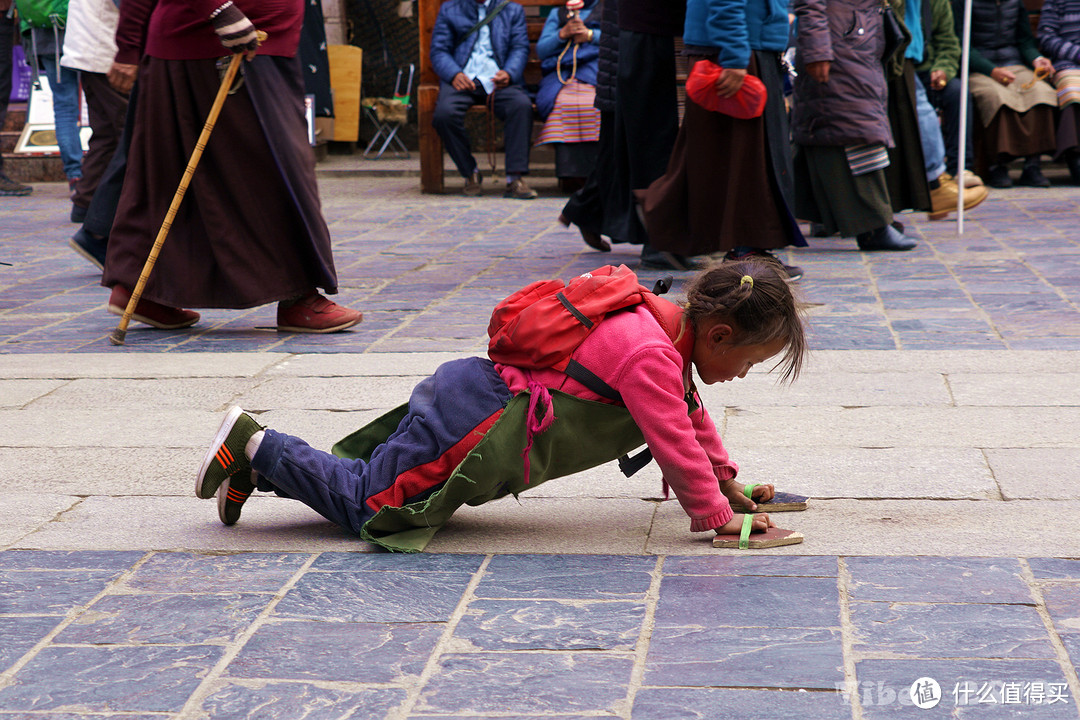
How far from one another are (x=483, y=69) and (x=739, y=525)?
816cm

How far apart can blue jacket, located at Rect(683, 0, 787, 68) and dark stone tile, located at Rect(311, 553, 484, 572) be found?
371 centimetres

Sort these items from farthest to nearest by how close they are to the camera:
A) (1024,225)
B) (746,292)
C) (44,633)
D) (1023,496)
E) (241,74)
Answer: (1024,225), (241,74), (1023,496), (746,292), (44,633)

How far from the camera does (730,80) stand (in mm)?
5906

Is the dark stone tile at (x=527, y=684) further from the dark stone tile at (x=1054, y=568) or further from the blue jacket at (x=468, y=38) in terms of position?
the blue jacket at (x=468, y=38)

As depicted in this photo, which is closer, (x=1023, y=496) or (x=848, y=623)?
(x=848, y=623)

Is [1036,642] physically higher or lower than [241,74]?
lower

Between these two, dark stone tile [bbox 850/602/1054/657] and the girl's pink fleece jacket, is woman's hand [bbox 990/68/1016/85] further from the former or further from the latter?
dark stone tile [bbox 850/602/1054/657]

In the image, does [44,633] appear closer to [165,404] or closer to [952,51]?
[165,404]

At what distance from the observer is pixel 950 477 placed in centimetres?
320

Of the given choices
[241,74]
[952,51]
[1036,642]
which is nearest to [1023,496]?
[1036,642]

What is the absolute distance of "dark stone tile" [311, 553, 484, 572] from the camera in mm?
2689

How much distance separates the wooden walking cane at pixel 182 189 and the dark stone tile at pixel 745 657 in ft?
10.7

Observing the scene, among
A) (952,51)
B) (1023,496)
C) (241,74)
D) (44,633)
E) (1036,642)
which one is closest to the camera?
(1036,642)

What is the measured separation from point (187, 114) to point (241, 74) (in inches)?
10.9
